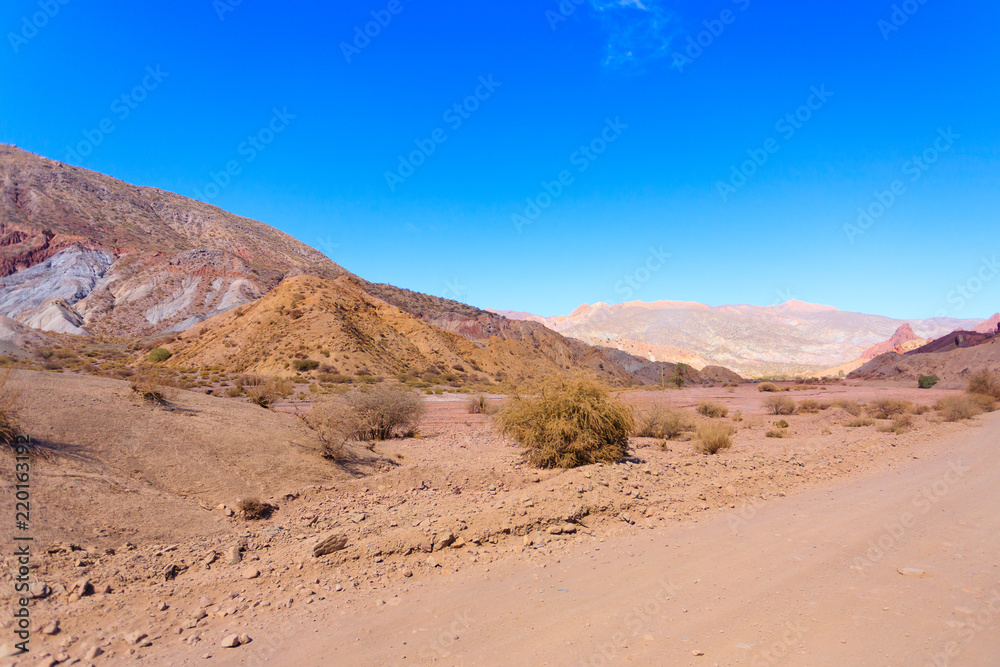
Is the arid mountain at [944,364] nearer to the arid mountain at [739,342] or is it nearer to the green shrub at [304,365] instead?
the arid mountain at [739,342]

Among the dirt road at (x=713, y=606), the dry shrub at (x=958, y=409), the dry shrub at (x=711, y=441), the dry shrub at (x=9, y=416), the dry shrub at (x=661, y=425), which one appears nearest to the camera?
the dirt road at (x=713, y=606)

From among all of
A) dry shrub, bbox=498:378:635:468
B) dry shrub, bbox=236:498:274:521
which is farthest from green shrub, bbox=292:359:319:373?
dry shrub, bbox=236:498:274:521

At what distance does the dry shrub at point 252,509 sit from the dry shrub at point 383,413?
22.6 ft

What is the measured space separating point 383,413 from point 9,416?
32.2 feet

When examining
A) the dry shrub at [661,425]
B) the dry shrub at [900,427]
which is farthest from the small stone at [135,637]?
the dry shrub at [900,427]

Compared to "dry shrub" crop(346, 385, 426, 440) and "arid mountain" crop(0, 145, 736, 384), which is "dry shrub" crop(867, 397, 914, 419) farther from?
"arid mountain" crop(0, 145, 736, 384)

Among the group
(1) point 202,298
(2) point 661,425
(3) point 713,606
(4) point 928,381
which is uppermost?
(1) point 202,298

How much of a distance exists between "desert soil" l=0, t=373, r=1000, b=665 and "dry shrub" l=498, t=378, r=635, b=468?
0.55 meters

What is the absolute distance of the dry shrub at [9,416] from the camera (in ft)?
23.2

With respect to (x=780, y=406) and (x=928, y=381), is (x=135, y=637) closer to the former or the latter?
(x=780, y=406)

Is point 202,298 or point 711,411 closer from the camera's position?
point 711,411

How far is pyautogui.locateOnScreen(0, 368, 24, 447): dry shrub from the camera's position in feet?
23.2

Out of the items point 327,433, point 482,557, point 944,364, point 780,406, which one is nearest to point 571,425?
point 482,557

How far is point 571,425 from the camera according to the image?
1074 centimetres
